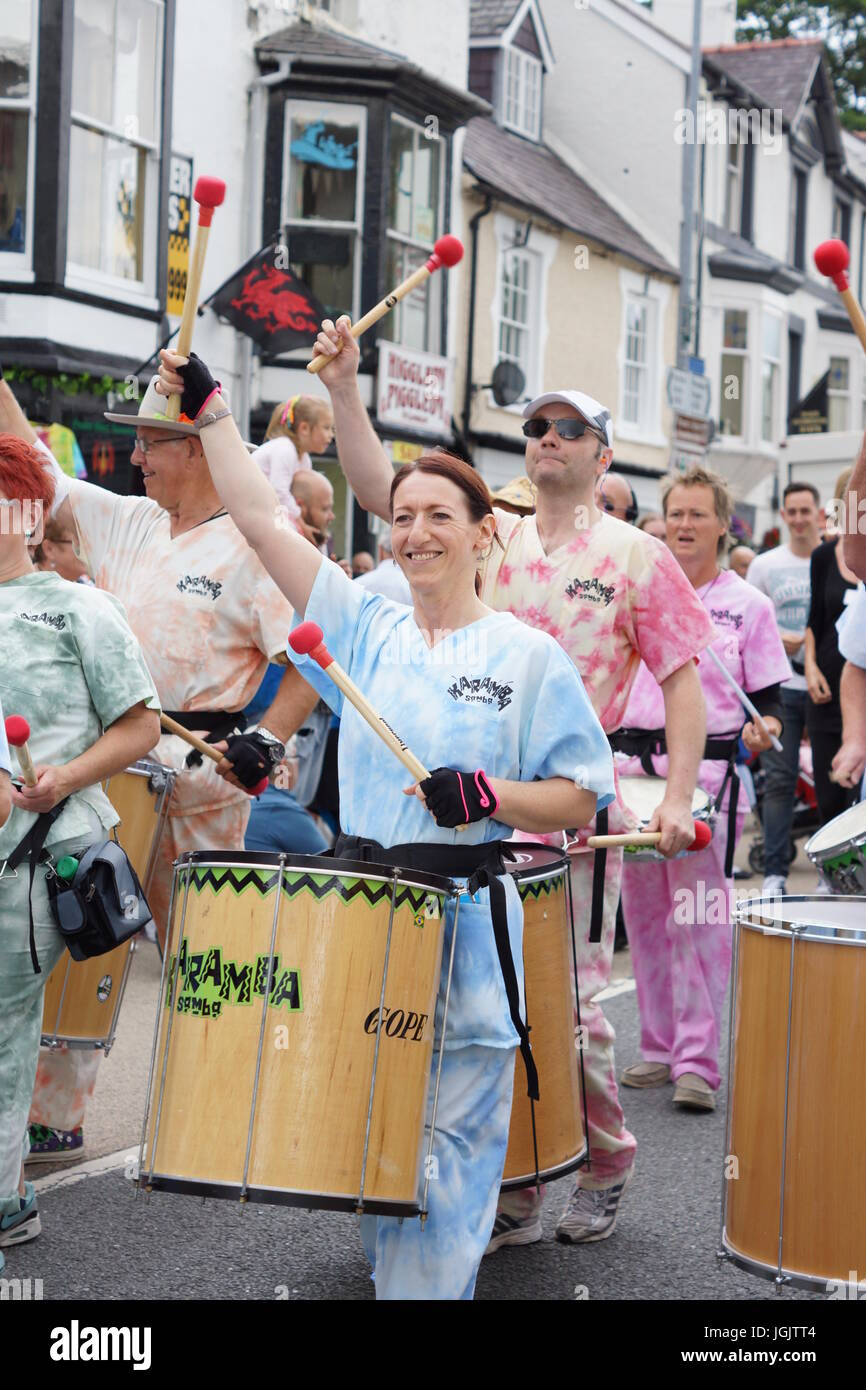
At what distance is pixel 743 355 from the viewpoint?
29.6 m

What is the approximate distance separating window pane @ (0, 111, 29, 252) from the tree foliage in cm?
3022

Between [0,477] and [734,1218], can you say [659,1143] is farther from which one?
[0,477]

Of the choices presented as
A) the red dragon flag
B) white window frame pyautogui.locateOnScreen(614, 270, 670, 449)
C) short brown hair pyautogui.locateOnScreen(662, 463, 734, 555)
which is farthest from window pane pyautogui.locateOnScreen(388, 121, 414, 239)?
short brown hair pyautogui.locateOnScreen(662, 463, 734, 555)

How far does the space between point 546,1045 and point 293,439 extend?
5.27 meters

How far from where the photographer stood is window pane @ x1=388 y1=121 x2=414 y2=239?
18.5 m

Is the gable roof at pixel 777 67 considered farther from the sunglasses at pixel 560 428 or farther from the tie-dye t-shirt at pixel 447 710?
the tie-dye t-shirt at pixel 447 710

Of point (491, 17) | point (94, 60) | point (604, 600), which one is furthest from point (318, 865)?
point (491, 17)

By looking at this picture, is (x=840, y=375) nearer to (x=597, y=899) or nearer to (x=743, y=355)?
(x=743, y=355)

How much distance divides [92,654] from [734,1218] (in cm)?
192

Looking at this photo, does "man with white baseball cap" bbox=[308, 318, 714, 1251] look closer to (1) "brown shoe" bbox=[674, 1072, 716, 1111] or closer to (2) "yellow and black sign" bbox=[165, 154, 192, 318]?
(1) "brown shoe" bbox=[674, 1072, 716, 1111]

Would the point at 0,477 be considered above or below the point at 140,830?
above

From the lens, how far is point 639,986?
6684 mm
